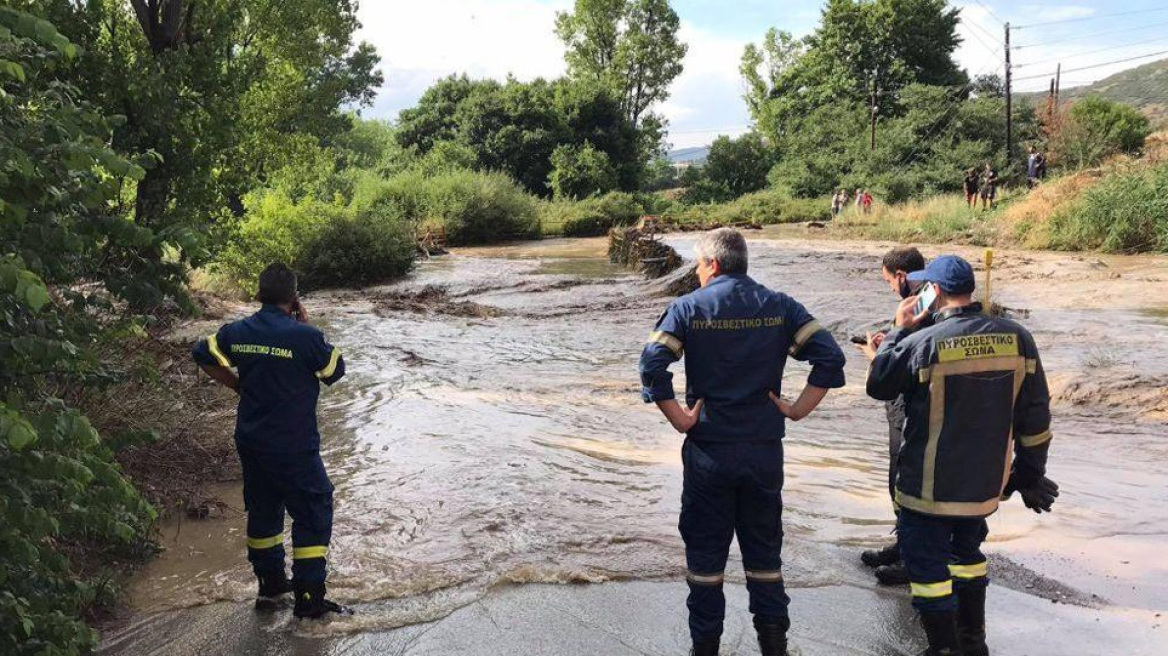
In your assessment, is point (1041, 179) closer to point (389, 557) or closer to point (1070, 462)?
point (1070, 462)

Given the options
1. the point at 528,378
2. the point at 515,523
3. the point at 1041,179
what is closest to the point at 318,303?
the point at 528,378

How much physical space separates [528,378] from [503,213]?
28643mm

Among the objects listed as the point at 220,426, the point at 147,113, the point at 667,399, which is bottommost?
the point at 220,426

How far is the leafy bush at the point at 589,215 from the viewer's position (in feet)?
143

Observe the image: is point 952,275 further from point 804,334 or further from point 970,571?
point 970,571

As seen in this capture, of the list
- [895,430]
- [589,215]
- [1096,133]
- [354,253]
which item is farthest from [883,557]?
[1096,133]

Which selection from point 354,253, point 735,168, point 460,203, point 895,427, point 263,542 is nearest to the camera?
point 263,542

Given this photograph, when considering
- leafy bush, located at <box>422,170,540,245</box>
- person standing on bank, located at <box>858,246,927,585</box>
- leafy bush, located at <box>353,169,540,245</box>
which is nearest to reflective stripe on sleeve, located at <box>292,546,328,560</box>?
person standing on bank, located at <box>858,246,927,585</box>

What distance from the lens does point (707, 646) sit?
3.95 m

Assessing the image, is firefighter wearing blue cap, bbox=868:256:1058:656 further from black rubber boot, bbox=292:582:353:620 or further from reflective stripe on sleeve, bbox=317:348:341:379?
black rubber boot, bbox=292:582:353:620

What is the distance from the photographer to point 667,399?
3842 mm

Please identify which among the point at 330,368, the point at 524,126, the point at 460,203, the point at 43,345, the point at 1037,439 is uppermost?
the point at 524,126

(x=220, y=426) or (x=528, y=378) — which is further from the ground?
(x=220, y=426)

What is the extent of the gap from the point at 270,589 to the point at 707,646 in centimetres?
229
